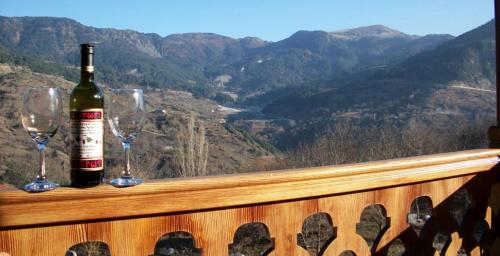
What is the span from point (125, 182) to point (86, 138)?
0.42ft

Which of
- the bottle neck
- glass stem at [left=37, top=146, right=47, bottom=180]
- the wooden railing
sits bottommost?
the wooden railing

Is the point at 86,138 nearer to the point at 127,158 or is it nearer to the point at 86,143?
the point at 86,143

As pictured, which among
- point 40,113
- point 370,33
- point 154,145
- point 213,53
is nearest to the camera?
point 40,113

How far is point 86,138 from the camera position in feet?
3.78

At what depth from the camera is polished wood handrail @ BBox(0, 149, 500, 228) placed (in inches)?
39.7

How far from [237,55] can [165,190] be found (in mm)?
171144

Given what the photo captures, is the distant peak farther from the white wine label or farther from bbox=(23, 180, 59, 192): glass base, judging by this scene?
bbox=(23, 180, 59, 192): glass base

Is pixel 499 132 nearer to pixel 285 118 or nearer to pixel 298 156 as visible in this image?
pixel 298 156

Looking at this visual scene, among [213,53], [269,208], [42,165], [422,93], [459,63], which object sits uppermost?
[213,53]

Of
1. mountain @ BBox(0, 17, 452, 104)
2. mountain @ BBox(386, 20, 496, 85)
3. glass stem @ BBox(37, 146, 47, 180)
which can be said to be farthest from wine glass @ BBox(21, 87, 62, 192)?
mountain @ BBox(0, 17, 452, 104)

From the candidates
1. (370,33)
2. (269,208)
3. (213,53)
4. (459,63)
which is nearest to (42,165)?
(269,208)

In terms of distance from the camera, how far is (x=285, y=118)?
240 ft

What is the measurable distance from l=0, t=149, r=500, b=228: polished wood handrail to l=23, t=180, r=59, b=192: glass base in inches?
0.8

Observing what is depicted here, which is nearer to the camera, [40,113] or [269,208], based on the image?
[40,113]
